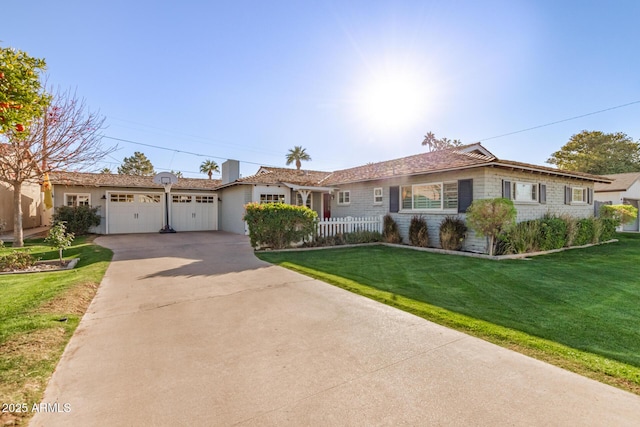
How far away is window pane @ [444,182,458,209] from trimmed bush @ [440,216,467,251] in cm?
63

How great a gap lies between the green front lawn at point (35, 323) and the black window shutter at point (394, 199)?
35.1 feet

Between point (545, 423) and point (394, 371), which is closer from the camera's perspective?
point (545, 423)

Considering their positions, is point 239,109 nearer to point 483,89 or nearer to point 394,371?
point 483,89

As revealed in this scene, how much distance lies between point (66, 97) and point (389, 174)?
562 inches

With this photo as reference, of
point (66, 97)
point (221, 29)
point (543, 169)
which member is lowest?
point (543, 169)

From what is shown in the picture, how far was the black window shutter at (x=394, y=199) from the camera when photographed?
13.2 metres

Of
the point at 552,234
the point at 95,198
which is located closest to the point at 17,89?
the point at 552,234

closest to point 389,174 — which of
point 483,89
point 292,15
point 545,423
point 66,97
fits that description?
point 483,89

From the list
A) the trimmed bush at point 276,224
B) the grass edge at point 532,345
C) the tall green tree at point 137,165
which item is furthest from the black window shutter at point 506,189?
the tall green tree at point 137,165

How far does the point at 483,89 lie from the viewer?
1316 centimetres

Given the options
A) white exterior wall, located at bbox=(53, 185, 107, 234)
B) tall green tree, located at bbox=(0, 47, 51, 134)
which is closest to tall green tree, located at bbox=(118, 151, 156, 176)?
white exterior wall, located at bbox=(53, 185, 107, 234)

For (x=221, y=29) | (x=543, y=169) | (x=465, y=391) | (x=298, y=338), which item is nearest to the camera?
(x=465, y=391)

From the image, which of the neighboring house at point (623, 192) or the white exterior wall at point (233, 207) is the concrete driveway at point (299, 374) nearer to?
the white exterior wall at point (233, 207)

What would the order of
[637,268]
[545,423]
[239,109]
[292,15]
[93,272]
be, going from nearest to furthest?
1. [545,423]
2. [93,272]
3. [637,268]
4. [292,15]
5. [239,109]
